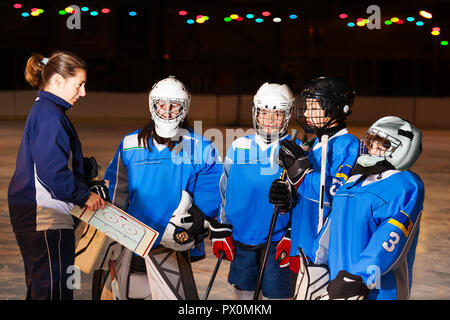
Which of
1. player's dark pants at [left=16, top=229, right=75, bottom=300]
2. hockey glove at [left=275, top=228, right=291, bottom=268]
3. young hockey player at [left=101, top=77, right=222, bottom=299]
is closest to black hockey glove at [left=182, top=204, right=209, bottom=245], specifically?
young hockey player at [left=101, top=77, right=222, bottom=299]

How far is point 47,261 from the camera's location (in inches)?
118

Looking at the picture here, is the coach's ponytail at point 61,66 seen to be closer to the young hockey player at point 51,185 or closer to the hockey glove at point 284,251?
the young hockey player at point 51,185

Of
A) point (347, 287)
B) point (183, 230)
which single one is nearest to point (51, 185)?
point (183, 230)

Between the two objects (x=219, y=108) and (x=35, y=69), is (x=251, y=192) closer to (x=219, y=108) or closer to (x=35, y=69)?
(x=35, y=69)

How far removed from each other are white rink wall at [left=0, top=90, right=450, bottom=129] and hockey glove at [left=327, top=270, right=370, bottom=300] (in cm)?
1661

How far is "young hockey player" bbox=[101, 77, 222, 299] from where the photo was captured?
324cm

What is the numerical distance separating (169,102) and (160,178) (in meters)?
0.38

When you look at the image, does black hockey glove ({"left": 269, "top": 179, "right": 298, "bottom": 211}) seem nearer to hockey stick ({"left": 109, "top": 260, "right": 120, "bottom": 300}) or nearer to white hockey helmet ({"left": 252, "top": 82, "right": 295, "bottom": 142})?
white hockey helmet ({"left": 252, "top": 82, "right": 295, "bottom": 142})

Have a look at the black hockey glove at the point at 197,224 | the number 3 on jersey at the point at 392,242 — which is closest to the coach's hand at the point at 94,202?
the black hockey glove at the point at 197,224

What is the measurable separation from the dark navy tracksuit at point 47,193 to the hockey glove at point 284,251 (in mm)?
973

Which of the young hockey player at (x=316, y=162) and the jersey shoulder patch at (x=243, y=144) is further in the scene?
the jersey shoulder patch at (x=243, y=144)

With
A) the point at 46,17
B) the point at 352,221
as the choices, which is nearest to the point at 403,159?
the point at 352,221

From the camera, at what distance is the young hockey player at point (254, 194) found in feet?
11.3
